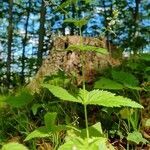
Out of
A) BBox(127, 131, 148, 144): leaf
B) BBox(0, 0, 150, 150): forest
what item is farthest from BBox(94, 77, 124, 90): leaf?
BBox(127, 131, 148, 144): leaf

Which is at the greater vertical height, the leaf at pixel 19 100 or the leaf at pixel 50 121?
the leaf at pixel 19 100

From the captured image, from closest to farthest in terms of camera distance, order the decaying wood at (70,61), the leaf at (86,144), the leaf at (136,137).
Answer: the leaf at (86,144)
the leaf at (136,137)
the decaying wood at (70,61)

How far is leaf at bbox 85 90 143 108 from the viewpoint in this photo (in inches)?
72.7

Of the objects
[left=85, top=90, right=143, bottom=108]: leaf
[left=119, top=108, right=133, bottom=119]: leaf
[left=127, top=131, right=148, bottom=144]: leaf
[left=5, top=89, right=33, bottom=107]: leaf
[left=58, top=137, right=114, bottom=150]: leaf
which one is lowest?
[left=127, top=131, right=148, bottom=144]: leaf

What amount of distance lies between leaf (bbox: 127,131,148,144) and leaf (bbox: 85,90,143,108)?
0.55 m

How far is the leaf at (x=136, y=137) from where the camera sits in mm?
2387

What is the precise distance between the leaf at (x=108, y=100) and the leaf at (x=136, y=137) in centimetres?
55

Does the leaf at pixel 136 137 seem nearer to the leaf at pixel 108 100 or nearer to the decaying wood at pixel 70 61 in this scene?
the leaf at pixel 108 100

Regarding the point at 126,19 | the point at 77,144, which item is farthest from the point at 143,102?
the point at 126,19

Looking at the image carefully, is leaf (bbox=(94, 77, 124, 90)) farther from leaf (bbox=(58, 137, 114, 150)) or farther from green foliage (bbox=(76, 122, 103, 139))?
leaf (bbox=(58, 137, 114, 150))

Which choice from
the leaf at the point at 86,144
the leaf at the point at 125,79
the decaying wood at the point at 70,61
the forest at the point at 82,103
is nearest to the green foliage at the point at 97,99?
the forest at the point at 82,103

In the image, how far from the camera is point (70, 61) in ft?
15.6

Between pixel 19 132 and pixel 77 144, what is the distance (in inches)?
43.6

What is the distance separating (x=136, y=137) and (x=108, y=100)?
2.16 ft
